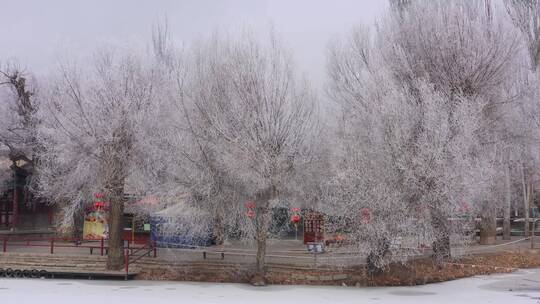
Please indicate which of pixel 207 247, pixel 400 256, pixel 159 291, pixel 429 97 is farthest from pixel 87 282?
pixel 429 97

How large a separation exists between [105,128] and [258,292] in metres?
8.21

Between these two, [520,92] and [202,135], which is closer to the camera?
[202,135]

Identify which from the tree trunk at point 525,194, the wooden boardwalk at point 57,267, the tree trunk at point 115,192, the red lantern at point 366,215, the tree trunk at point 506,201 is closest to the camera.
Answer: the red lantern at point 366,215

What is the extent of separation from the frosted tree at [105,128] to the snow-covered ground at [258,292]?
3192mm

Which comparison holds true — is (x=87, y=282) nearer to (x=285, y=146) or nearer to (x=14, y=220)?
(x=285, y=146)

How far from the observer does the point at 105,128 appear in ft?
67.3

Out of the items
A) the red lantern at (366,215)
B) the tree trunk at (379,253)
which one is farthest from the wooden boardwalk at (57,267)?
the red lantern at (366,215)

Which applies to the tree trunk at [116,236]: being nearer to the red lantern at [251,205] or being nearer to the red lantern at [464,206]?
the red lantern at [251,205]

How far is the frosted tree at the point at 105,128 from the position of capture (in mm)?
20500

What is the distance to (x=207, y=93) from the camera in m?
21.4

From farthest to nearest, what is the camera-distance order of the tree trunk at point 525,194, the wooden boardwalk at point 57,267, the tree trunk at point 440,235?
the tree trunk at point 525,194, the wooden boardwalk at point 57,267, the tree trunk at point 440,235

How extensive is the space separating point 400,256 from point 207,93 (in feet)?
30.6

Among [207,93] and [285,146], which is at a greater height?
[207,93]

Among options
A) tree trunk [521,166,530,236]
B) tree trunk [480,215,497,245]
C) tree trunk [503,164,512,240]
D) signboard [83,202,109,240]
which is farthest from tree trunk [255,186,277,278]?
tree trunk [521,166,530,236]
